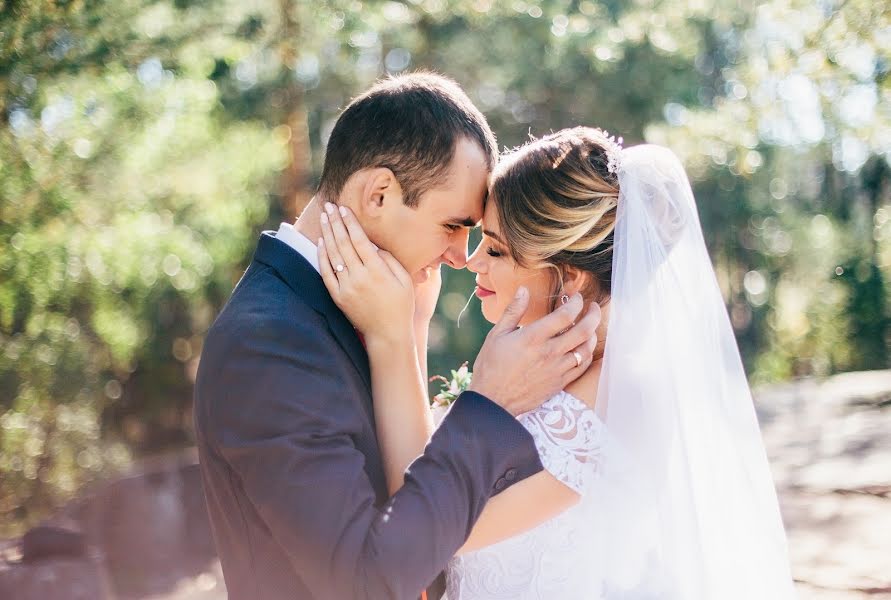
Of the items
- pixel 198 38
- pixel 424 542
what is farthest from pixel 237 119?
pixel 424 542

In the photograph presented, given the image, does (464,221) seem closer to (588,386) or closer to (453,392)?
(588,386)

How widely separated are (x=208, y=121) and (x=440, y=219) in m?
4.41

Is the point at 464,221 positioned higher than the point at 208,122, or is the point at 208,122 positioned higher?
the point at 208,122

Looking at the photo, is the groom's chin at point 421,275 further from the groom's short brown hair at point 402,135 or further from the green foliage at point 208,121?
the green foliage at point 208,121

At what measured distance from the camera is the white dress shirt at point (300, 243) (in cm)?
205

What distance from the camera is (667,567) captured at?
7.50ft

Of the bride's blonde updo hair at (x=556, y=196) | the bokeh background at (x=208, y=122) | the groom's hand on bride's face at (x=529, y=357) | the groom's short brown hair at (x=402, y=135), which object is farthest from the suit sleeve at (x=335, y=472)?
the bokeh background at (x=208, y=122)

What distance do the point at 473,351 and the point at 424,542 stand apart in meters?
7.01

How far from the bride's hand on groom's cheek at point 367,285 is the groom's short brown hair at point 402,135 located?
0.67 ft

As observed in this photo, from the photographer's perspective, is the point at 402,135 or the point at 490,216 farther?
the point at 490,216

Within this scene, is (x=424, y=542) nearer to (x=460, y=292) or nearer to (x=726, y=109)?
(x=726, y=109)

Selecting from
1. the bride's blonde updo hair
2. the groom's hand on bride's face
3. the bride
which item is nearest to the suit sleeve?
the groom's hand on bride's face

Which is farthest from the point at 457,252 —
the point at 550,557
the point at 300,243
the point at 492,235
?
the point at 550,557

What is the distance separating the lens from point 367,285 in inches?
76.4
